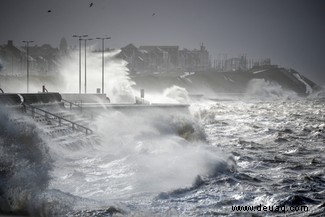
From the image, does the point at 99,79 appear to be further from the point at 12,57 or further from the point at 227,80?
the point at 227,80

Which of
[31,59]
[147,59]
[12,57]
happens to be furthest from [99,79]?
Result: [147,59]

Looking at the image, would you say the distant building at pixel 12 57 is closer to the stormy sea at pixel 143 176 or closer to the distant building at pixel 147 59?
the distant building at pixel 147 59

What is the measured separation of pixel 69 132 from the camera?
24312mm

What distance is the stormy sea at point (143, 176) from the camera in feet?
39.4

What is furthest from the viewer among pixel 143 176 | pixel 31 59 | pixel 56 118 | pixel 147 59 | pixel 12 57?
pixel 147 59

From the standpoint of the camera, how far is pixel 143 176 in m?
16.1

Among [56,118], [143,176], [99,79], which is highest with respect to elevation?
[99,79]

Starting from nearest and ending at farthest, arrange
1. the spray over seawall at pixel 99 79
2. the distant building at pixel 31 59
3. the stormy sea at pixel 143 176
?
the stormy sea at pixel 143 176 → the spray over seawall at pixel 99 79 → the distant building at pixel 31 59

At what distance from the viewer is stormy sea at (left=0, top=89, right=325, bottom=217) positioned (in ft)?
39.4

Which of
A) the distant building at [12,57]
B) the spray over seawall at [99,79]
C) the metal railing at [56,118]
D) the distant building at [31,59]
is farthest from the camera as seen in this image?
the distant building at [12,57]

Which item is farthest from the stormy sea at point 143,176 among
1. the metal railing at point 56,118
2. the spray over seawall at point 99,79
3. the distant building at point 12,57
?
the distant building at point 12,57

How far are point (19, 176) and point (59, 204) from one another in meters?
2.11

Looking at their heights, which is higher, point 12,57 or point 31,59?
point 31,59

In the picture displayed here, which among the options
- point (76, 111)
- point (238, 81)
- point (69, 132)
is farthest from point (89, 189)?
point (238, 81)
